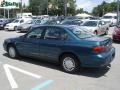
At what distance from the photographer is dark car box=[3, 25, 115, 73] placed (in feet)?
26.0

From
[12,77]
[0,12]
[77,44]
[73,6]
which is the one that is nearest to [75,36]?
[77,44]

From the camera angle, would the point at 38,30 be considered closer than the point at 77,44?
No

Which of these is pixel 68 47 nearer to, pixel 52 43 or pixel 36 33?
pixel 52 43

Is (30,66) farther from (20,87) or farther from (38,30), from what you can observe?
(20,87)

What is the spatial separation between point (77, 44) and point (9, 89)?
2613mm

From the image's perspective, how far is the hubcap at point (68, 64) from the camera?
8301 mm

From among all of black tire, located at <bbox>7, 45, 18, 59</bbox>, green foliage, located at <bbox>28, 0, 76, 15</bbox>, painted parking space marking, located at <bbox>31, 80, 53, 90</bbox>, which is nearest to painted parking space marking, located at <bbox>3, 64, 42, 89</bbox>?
painted parking space marking, located at <bbox>31, 80, 53, 90</bbox>

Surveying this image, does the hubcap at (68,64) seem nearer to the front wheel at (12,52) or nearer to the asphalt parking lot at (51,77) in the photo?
the asphalt parking lot at (51,77)

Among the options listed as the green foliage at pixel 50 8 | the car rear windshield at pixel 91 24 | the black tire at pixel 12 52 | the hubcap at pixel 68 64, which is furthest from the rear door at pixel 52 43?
the green foliage at pixel 50 8

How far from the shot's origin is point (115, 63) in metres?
9.86

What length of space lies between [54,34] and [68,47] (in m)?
0.86

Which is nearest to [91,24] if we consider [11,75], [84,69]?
[84,69]

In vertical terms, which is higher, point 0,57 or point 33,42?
point 33,42

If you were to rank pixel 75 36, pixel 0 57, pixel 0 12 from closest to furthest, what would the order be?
pixel 75 36 < pixel 0 57 < pixel 0 12
